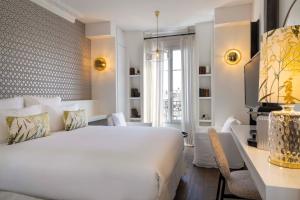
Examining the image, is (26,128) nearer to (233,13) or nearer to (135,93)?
(135,93)

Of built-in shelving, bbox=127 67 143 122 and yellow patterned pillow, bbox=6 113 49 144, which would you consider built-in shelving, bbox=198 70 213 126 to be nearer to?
built-in shelving, bbox=127 67 143 122

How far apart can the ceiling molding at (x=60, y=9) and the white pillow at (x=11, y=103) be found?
164cm

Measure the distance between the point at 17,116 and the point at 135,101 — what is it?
3291mm

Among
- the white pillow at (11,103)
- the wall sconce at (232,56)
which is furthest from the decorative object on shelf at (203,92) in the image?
the white pillow at (11,103)

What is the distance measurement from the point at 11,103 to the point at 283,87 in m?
2.80

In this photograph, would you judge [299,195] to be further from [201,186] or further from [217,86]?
[217,86]

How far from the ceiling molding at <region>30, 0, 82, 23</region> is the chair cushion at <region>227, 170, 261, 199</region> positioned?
3637 mm

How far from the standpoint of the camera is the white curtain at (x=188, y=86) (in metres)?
4.79

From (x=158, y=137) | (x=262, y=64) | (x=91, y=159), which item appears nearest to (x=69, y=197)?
(x=91, y=159)

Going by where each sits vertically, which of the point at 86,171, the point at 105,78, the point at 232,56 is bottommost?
the point at 86,171

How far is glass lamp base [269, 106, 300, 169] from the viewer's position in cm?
104

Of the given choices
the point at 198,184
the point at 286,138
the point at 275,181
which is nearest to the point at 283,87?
the point at 286,138

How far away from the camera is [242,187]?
1.58 meters

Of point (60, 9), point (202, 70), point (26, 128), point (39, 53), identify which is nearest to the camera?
point (26, 128)
